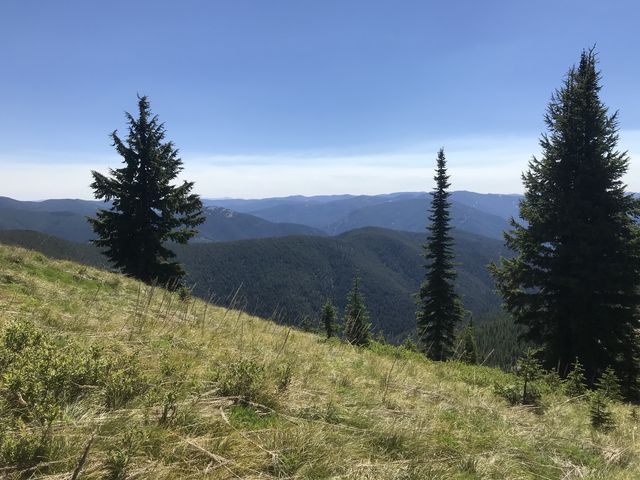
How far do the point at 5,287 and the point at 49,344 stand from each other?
5.44 m

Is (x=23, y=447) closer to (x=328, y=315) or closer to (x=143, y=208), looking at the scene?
(x=143, y=208)

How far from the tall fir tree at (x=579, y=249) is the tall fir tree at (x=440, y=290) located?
13.6 meters

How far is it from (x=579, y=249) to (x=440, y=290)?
16622mm

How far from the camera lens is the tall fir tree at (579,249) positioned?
50.3 feet

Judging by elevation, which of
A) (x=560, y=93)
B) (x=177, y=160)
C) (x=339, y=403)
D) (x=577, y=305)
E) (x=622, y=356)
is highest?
(x=560, y=93)

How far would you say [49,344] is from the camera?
3850mm

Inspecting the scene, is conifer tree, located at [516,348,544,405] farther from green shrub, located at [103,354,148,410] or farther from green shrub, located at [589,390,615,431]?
green shrub, located at [103,354,148,410]

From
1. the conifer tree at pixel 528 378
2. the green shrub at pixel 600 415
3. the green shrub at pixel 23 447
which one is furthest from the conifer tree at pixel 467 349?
the green shrub at pixel 23 447

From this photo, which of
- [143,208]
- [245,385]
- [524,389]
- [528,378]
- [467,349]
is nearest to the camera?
[245,385]

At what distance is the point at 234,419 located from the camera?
11.6 feet

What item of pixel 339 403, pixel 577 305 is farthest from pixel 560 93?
pixel 339 403

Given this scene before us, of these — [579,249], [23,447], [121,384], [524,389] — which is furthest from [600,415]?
[579,249]

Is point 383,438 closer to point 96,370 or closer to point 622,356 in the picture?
point 96,370

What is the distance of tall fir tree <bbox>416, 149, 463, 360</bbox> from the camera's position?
3133cm
